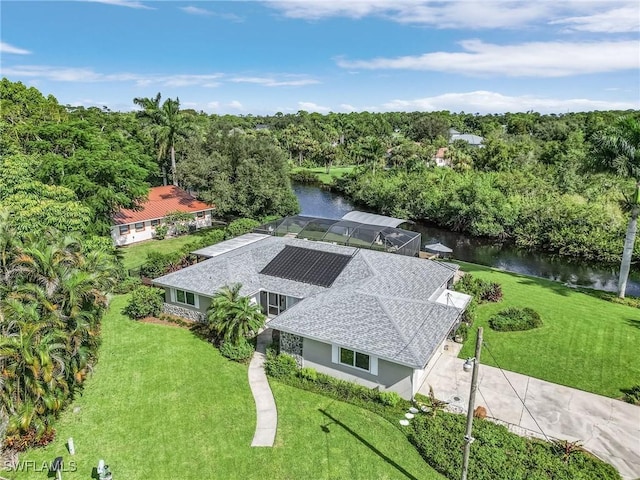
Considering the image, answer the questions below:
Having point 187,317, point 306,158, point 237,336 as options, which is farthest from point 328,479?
point 306,158

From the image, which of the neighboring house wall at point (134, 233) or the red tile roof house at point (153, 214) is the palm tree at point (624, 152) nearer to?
the red tile roof house at point (153, 214)

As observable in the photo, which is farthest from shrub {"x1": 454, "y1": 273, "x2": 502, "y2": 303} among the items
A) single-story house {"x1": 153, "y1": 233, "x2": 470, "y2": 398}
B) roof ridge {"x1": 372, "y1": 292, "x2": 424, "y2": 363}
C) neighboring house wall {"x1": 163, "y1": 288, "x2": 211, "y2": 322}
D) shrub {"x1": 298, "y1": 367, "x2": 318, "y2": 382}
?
neighboring house wall {"x1": 163, "y1": 288, "x2": 211, "y2": 322}

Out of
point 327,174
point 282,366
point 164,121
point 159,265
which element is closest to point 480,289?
point 282,366

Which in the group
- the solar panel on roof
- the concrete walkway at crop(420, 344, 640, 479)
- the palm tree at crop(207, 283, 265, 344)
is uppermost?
the solar panel on roof

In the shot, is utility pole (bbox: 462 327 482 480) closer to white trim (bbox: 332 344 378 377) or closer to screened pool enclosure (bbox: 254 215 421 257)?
white trim (bbox: 332 344 378 377)

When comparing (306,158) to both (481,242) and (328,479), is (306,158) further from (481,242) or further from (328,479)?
(328,479)

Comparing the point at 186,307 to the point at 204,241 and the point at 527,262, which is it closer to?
the point at 204,241
